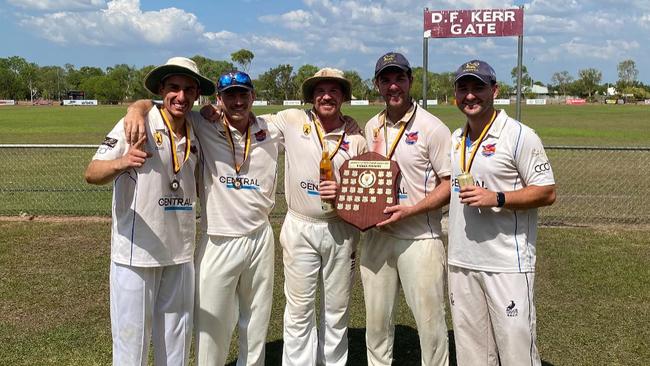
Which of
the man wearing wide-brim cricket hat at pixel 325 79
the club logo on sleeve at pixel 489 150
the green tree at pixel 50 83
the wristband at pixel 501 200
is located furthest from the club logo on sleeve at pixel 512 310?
the green tree at pixel 50 83

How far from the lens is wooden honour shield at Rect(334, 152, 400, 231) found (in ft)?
13.6

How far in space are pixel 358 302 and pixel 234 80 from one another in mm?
3242

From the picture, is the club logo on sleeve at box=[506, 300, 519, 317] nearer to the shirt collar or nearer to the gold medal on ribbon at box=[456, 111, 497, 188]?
the gold medal on ribbon at box=[456, 111, 497, 188]

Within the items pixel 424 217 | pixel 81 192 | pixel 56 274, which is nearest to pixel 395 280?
pixel 424 217

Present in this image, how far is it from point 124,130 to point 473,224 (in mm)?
2289

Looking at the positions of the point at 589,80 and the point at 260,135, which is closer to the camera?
the point at 260,135

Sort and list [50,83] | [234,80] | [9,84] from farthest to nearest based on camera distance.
A: [50,83] < [9,84] < [234,80]

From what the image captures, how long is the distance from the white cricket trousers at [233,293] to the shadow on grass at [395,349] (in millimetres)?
836

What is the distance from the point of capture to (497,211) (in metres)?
3.70

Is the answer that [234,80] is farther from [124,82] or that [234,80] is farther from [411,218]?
[124,82]

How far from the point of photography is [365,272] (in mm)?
4453

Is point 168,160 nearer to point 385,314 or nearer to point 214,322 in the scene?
point 214,322

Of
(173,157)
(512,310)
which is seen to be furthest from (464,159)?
(173,157)

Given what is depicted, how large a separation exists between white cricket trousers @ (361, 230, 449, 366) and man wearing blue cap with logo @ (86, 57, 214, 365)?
135cm
